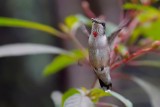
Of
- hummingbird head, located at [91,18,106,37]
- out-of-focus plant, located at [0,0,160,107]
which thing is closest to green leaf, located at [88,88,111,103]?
out-of-focus plant, located at [0,0,160,107]

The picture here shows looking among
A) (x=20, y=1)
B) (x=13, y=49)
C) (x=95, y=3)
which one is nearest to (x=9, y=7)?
(x=20, y=1)

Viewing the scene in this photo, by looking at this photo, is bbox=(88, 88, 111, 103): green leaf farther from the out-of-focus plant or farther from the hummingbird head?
the hummingbird head

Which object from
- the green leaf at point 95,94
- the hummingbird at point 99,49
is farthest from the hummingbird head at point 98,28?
the green leaf at point 95,94

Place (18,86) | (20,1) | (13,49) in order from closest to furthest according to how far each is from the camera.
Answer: (13,49)
(18,86)
(20,1)

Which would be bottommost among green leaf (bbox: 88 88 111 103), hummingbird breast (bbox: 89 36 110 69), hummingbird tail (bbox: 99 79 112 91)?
hummingbird tail (bbox: 99 79 112 91)

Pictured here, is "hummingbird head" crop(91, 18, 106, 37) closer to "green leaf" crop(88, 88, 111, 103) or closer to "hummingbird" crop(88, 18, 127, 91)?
"hummingbird" crop(88, 18, 127, 91)

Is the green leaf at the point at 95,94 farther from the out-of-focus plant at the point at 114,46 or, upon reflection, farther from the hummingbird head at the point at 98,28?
the hummingbird head at the point at 98,28

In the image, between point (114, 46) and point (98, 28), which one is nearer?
point (98, 28)

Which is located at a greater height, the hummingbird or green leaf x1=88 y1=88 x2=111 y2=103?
the hummingbird

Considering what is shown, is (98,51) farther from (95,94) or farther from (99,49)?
(95,94)

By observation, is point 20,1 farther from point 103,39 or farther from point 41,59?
point 103,39

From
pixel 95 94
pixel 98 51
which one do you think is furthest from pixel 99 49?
pixel 95 94
